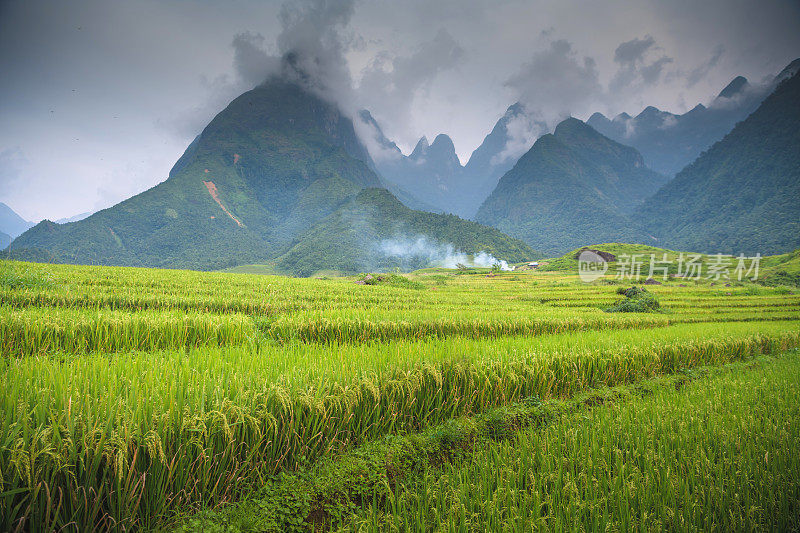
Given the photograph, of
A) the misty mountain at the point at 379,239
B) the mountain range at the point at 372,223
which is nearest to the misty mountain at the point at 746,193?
the mountain range at the point at 372,223

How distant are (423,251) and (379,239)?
1855 cm

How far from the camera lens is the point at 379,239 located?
124312 millimetres

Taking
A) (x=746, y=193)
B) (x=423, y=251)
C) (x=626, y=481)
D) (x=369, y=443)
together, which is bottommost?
(x=369, y=443)

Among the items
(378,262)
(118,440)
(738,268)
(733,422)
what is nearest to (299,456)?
(118,440)

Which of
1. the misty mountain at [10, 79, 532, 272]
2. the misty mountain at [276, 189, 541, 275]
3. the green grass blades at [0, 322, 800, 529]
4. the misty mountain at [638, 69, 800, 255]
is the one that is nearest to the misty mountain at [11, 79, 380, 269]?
the misty mountain at [10, 79, 532, 272]

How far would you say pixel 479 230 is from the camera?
12794cm

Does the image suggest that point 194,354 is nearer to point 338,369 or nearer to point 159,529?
point 338,369

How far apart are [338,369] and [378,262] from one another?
109898 mm

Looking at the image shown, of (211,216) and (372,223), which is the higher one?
(372,223)

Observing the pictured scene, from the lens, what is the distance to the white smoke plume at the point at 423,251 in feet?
366

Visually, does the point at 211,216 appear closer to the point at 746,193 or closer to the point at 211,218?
the point at 211,218

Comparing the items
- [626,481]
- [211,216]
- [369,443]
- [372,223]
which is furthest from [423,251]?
[626,481]

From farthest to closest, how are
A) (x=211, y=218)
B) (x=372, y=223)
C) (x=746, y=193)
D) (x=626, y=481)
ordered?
(x=211, y=218)
(x=372, y=223)
(x=746, y=193)
(x=626, y=481)

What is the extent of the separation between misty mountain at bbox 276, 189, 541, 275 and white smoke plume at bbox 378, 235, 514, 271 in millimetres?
399
